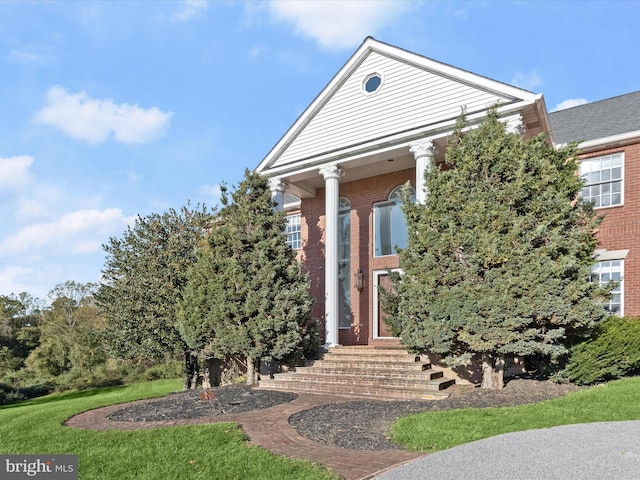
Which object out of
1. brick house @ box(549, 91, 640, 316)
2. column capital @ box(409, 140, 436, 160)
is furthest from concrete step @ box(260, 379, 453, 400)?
brick house @ box(549, 91, 640, 316)

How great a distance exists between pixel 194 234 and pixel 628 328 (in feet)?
40.0

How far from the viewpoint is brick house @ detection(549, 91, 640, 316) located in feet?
38.4

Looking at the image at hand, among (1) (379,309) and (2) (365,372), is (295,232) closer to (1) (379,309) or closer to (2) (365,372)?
(1) (379,309)

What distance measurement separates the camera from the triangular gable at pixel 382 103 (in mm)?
11408

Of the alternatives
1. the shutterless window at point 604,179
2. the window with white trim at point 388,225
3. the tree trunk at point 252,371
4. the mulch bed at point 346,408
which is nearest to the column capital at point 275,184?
the window with white trim at point 388,225

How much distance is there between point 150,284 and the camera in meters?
14.0

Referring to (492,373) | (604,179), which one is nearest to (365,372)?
(492,373)

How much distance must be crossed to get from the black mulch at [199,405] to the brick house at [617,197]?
933 cm

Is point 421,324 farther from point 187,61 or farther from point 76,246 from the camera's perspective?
point 76,246

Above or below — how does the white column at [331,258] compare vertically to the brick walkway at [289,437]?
above

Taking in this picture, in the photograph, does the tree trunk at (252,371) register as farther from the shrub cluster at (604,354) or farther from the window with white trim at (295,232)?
the shrub cluster at (604,354)

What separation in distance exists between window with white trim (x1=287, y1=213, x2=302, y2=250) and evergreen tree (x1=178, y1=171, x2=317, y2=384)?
4.64m

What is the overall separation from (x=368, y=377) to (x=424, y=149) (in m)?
6.03

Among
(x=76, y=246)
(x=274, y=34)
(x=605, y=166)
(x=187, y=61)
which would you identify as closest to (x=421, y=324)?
(x=274, y=34)
